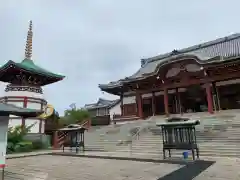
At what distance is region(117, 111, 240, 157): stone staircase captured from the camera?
381 inches

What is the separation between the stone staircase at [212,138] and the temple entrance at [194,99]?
14.9 ft

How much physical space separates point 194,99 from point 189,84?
3.18m

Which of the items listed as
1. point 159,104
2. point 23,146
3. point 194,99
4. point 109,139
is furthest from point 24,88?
point 194,99

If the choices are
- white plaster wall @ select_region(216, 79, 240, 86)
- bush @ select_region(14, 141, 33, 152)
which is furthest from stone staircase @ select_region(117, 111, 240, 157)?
bush @ select_region(14, 141, 33, 152)

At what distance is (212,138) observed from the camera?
36.7ft

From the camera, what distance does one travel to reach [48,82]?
20.5 m

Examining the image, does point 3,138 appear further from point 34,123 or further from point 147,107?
point 147,107

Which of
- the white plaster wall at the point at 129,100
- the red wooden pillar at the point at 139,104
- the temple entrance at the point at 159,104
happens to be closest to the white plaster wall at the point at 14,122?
the red wooden pillar at the point at 139,104

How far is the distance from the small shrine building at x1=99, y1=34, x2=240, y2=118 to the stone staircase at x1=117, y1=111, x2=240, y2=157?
290 cm

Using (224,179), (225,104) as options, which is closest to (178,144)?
(224,179)

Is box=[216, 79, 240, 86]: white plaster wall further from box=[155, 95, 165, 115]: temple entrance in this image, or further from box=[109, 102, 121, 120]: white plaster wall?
box=[109, 102, 121, 120]: white plaster wall

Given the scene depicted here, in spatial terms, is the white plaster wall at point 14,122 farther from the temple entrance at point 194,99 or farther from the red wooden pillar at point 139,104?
the temple entrance at point 194,99

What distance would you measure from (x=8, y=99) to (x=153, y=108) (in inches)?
508

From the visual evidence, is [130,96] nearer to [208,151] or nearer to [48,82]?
[48,82]
